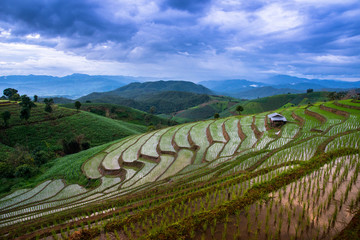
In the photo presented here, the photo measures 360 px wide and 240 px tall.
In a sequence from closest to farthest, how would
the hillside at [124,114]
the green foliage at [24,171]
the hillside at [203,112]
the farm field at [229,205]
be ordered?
the farm field at [229,205]
the green foliage at [24,171]
the hillside at [124,114]
the hillside at [203,112]

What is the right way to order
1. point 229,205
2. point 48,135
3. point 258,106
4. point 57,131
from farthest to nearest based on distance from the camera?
point 258,106 → point 57,131 → point 48,135 → point 229,205

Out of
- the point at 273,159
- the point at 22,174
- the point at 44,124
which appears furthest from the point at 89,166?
the point at 44,124

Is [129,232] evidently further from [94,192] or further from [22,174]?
[22,174]

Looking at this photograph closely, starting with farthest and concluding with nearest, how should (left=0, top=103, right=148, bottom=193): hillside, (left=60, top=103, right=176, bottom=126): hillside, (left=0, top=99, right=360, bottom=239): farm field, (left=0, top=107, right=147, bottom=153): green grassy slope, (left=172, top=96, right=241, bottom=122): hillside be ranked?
(left=172, top=96, right=241, bottom=122): hillside → (left=60, top=103, right=176, bottom=126): hillside → (left=0, top=107, right=147, bottom=153): green grassy slope → (left=0, top=103, right=148, bottom=193): hillside → (left=0, top=99, right=360, bottom=239): farm field

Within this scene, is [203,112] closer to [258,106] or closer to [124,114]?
[258,106]

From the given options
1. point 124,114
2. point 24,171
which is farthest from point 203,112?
point 24,171

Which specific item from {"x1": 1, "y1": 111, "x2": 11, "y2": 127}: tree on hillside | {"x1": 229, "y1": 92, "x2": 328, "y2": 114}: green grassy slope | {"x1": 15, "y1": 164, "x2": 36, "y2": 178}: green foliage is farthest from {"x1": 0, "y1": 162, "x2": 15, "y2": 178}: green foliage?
{"x1": 229, "y1": 92, "x2": 328, "y2": 114}: green grassy slope

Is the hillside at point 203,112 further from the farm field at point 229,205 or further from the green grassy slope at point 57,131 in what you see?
the farm field at point 229,205

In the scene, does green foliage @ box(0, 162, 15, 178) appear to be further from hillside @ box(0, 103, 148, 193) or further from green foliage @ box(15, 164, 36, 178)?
hillside @ box(0, 103, 148, 193)

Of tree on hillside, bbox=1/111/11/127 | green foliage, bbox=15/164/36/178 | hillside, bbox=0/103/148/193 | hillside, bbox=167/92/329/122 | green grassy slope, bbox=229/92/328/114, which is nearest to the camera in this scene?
green foliage, bbox=15/164/36/178

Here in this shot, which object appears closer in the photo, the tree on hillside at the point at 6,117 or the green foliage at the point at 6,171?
the green foliage at the point at 6,171

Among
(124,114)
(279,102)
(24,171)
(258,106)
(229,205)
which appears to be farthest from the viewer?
(279,102)

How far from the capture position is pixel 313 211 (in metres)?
6.49

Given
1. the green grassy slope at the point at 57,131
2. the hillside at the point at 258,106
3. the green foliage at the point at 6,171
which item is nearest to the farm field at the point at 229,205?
the green foliage at the point at 6,171
